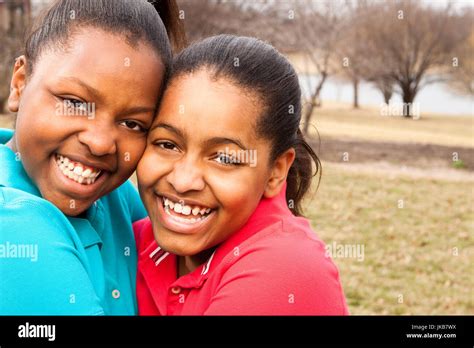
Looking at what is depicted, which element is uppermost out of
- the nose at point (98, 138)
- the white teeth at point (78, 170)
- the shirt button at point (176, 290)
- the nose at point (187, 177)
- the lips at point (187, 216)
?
the nose at point (98, 138)

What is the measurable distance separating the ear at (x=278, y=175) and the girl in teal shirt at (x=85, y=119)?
39 cm

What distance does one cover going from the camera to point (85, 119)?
5.62 feet

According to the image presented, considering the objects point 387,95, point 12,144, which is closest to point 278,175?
point 12,144

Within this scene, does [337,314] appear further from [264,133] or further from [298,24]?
[298,24]

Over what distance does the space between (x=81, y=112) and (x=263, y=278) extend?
2.09 ft

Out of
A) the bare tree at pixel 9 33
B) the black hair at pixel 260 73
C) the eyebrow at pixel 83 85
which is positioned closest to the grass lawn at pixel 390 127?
the bare tree at pixel 9 33

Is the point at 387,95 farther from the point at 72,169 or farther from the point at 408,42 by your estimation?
the point at 72,169

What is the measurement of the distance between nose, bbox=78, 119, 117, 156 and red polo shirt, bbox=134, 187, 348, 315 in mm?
425

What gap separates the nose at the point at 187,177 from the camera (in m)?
1.75

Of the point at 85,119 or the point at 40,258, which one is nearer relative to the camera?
the point at 40,258

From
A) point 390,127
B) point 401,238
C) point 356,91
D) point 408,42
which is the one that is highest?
point 408,42

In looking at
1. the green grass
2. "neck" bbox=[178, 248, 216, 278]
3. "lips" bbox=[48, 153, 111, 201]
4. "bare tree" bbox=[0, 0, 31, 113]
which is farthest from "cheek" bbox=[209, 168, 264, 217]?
"bare tree" bbox=[0, 0, 31, 113]

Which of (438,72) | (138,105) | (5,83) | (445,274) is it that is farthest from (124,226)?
(438,72)

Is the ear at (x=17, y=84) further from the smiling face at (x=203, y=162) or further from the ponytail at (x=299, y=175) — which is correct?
the ponytail at (x=299, y=175)
